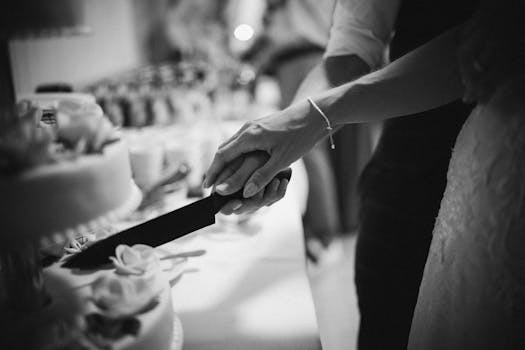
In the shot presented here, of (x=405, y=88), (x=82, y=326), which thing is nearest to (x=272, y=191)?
(x=405, y=88)

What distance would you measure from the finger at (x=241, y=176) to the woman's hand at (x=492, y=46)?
401mm

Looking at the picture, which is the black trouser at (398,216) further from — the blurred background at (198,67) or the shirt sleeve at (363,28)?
the blurred background at (198,67)

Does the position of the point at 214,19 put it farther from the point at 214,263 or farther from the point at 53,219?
the point at 53,219

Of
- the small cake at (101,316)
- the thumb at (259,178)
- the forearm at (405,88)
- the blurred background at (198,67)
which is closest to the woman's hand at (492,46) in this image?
the forearm at (405,88)

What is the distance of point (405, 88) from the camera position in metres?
0.82

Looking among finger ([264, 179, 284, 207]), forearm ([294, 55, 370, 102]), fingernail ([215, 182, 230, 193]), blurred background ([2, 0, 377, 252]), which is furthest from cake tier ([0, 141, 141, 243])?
blurred background ([2, 0, 377, 252])

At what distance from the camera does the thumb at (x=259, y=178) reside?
2.79 ft

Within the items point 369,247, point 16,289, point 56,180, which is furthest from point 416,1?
point 16,289

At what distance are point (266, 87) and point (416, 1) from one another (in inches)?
120

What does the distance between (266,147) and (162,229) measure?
0.84 ft

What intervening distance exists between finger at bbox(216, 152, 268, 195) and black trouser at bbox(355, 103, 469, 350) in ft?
1.42

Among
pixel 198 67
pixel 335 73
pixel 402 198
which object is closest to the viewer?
pixel 402 198

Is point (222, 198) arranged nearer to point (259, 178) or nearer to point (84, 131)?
point (259, 178)

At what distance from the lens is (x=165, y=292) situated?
2.35ft
